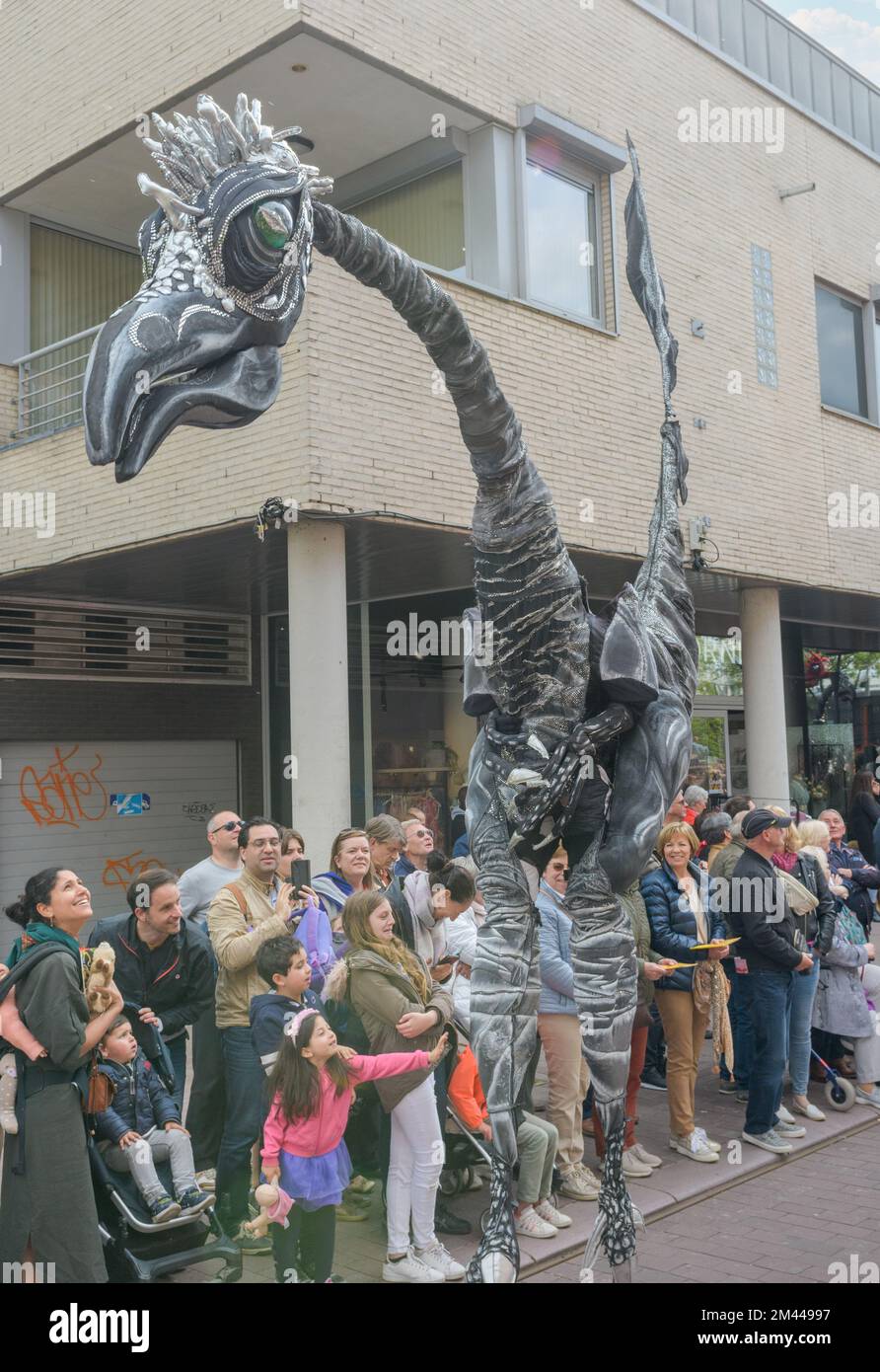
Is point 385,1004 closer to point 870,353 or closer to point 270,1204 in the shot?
point 270,1204

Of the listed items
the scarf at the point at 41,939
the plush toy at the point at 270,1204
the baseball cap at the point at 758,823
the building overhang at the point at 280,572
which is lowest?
the plush toy at the point at 270,1204

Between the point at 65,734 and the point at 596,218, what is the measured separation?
7802 millimetres

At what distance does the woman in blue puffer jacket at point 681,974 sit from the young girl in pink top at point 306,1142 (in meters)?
2.89

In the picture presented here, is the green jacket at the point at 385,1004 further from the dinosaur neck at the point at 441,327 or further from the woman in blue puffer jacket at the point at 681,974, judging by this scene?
the dinosaur neck at the point at 441,327

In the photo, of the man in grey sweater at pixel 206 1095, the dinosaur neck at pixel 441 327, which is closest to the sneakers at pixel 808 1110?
the man in grey sweater at pixel 206 1095

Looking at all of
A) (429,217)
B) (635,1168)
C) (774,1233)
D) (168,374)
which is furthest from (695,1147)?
(429,217)

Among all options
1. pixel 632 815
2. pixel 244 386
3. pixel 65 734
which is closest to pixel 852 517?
pixel 65 734

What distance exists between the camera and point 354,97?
34.3ft

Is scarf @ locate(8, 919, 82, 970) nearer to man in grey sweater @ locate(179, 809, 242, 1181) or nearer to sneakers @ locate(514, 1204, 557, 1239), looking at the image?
man in grey sweater @ locate(179, 809, 242, 1181)

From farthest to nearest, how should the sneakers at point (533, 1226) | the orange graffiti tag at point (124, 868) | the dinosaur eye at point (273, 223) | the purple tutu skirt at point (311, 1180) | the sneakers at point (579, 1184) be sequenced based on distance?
the orange graffiti tag at point (124, 868)
the sneakers at point (579, 1184)
the sneakers at point (533, 1226)
the purple tutu skirt at point (311, 1180)
the dinosaur eye at point (273, 223)

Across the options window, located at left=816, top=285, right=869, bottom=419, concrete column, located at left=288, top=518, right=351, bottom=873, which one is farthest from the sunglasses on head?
window, located at left=816, top=285, right=869, bottom=419

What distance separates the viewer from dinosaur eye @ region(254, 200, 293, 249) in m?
2.83

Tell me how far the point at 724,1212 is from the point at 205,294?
17.2ft

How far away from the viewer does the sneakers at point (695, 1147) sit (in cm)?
694
